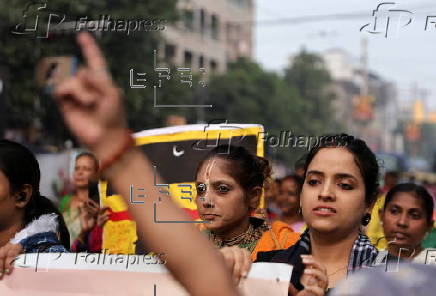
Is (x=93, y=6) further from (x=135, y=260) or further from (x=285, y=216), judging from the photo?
(x=135, y=260)

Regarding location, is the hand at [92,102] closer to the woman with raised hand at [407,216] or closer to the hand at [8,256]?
the hand at [8,256]

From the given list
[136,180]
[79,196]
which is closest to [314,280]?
[136,180]

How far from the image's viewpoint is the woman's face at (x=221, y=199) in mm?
3430

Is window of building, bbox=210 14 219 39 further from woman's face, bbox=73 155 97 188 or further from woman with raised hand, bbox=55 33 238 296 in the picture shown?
woman with raised hand, bbox=55 33 238 296

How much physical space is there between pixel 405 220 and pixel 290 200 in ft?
7.50

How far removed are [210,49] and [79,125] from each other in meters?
53.1

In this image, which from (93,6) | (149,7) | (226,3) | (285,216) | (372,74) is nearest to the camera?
(285,216)

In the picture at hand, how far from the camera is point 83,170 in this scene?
6.11m

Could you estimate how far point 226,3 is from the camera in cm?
5581

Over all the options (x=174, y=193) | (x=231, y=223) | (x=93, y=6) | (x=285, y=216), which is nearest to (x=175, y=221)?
(x=231, y=223)

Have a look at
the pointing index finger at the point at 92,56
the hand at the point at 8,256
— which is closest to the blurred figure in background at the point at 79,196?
the hand at the point at 8,256

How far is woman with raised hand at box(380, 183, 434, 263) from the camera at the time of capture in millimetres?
4430

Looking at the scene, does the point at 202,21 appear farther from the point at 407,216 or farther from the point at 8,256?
the point at 8,256

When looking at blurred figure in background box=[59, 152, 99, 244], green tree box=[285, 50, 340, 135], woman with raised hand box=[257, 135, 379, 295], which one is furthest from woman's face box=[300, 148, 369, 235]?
green tree box=[285, 50, 340, 135]
